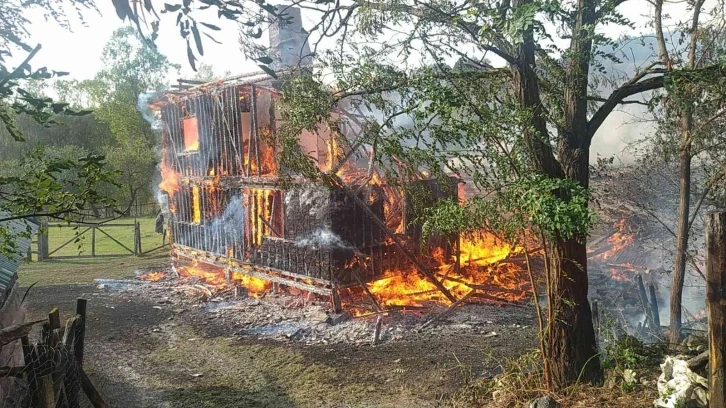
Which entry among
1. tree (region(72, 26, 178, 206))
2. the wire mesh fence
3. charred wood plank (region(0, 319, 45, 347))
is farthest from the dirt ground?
tree (region(72, 26, 178, 206))

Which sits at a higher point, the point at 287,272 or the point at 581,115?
the point at 581,115

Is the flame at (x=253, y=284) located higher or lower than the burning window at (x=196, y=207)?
lower

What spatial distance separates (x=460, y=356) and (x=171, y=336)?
276 inches

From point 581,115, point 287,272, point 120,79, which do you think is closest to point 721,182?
point 581,115

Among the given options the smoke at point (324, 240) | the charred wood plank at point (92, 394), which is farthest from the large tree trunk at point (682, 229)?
the charred wood plank at point (92, 394)

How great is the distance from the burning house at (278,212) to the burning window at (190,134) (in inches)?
2.6

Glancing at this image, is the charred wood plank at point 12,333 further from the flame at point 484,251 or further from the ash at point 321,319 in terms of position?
the flame at point 484,251

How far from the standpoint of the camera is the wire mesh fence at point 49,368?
519 cm

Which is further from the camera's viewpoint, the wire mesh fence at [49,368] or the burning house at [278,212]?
the burning house at [278,212]

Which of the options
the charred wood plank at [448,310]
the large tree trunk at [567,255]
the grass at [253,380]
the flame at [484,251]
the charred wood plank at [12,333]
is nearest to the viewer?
the charred wood plank at [12,333]

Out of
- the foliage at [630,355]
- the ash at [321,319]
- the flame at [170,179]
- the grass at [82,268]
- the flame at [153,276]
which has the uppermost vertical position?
the flame at [170,179]

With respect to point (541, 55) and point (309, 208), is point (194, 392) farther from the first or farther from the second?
point (541, 55)

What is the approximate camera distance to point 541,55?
24.0 ft

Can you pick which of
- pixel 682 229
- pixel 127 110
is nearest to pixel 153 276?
pixel 682 229
